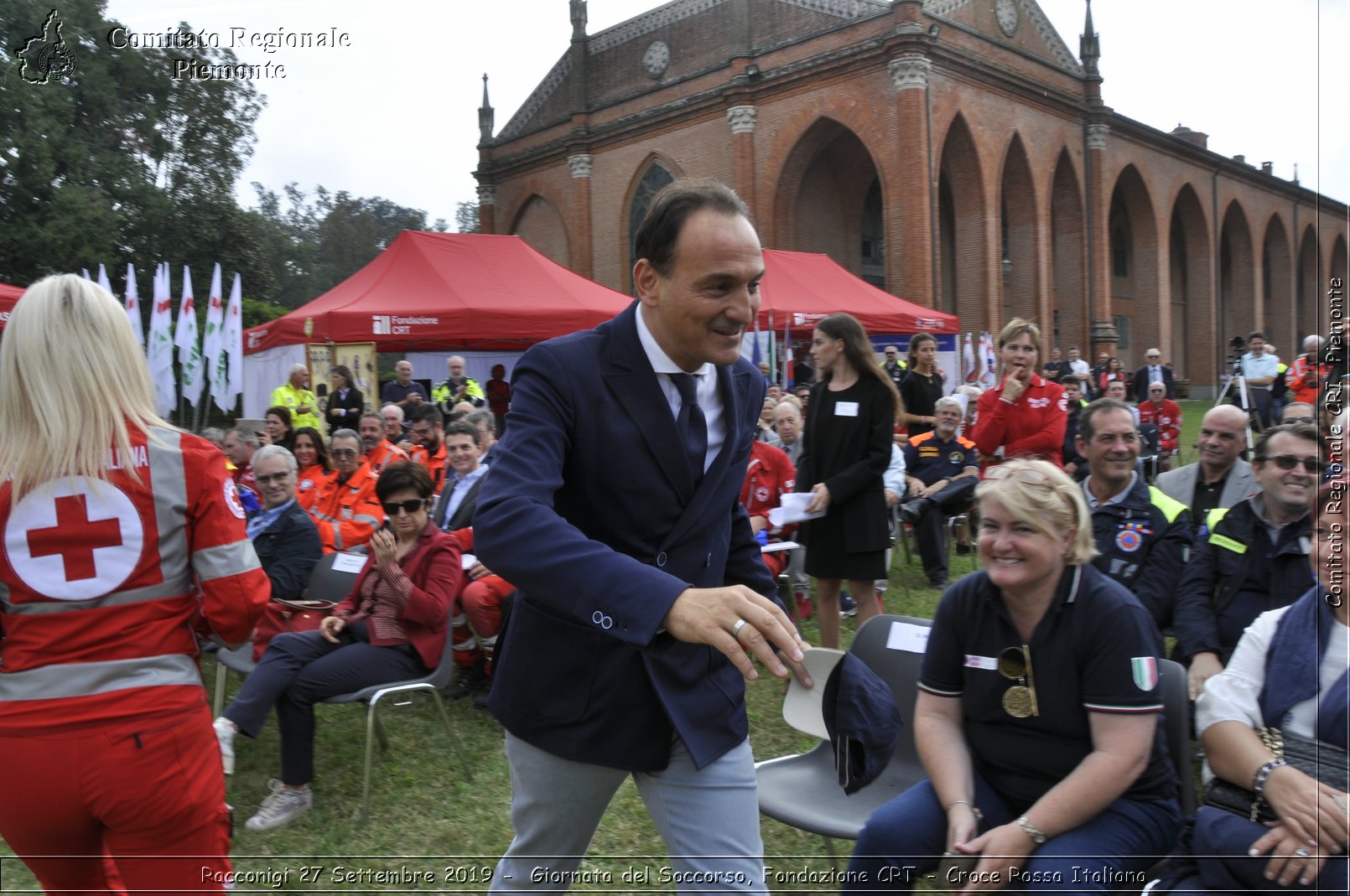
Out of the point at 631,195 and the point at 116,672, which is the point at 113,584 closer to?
the point at 116,672

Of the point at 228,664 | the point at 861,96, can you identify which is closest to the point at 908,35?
the point at 861,96

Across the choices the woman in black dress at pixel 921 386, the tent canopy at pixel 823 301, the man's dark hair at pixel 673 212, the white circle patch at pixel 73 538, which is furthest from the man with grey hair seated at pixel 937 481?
the tent canopy at pixel 823 301

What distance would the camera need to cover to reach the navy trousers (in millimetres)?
4270

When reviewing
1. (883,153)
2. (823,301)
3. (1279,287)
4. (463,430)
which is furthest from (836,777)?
(1279,287)

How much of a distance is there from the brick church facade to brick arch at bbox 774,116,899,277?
0.23ft

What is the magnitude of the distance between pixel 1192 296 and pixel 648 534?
149ft

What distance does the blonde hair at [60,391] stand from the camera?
6.62ft

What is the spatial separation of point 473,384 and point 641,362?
10759 mm

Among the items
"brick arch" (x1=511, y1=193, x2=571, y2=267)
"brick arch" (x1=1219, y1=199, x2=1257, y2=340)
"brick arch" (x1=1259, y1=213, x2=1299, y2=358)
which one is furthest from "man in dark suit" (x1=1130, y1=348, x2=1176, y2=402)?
"brick arch" (x1=1259, y1=213, x2=1299, y2=358)

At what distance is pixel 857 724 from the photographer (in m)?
1.71

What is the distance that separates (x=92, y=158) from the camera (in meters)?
24.8

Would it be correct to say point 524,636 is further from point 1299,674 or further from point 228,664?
point 228,664

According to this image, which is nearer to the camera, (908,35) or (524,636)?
(524,636)

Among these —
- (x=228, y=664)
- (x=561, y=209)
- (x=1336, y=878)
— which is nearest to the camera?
(x=1336, y=878)
